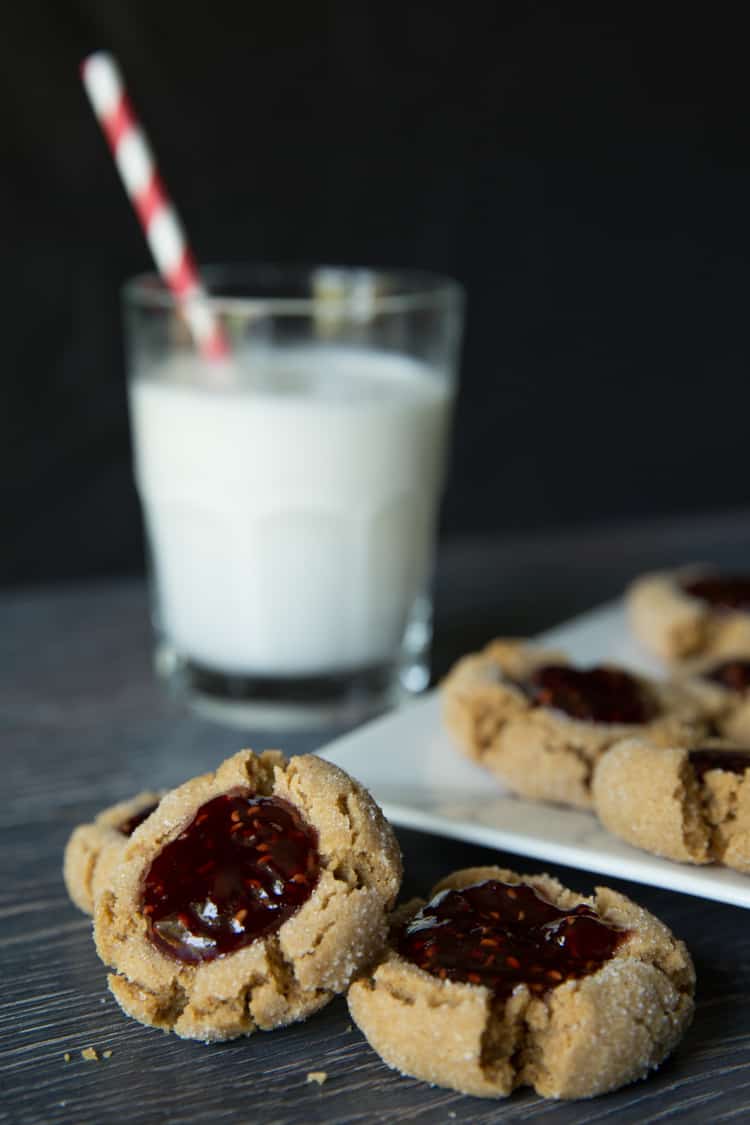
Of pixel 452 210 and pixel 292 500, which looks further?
pixel 452 210

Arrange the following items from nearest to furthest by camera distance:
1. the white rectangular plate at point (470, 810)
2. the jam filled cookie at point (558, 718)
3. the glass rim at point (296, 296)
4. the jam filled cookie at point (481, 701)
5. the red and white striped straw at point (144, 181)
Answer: the white rectangular plate at point (470, 810)
the jam filled cookie at point (558, 718)
the jam filled cookie at point (481, 701)
the glass rim at point (296, 296)
the red and white striped straw at point (144, 181)

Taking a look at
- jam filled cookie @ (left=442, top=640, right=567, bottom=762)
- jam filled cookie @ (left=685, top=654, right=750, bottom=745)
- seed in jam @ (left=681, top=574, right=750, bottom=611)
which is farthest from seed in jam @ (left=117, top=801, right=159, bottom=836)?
seed in jam @ (left=681, top=574, right=750, bottom=611)

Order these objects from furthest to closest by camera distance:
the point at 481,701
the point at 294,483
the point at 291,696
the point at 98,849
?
the point at 291,696 < the point at 294,483 < the point at 481,701 < the point at 98,849

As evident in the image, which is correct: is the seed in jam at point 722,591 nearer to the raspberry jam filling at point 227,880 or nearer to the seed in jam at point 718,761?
the seed in jam at point 718,761

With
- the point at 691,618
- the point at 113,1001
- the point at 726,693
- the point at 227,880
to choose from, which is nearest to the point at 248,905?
the point at 227,880

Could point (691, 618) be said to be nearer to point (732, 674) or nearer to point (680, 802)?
point (732, 674)

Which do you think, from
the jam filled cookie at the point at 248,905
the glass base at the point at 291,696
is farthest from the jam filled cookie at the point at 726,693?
the jam filled cookie at the point at 248,905
